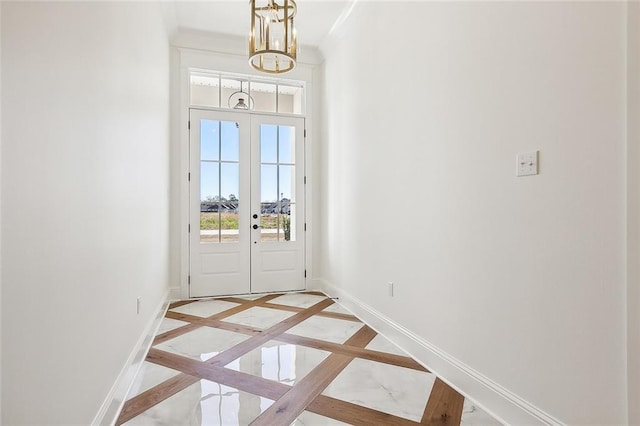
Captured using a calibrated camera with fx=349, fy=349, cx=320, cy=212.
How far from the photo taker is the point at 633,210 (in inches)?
47.4

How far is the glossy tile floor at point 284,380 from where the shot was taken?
1.82m

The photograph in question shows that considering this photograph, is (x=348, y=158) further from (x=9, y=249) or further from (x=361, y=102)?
(x=9, y=249)

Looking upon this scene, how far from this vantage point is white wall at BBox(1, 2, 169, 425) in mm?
994

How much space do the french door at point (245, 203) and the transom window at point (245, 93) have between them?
17 centimetres

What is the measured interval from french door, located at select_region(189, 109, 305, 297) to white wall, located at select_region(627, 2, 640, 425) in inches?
143

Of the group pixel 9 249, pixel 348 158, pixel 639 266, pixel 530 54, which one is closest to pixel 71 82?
pixel 9 249

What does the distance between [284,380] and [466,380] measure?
3.57 ft

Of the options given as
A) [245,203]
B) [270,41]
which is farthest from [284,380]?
[245,203]

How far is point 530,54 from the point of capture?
1.62 metres

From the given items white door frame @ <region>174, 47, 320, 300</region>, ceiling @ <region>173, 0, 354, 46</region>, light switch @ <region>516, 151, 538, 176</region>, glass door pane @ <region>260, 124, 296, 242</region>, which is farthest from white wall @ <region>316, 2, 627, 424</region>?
white door frame @ <region>174, 47, 320, 300</region>

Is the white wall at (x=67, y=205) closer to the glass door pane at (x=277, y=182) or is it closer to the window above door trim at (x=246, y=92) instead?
the window above door trim at (x=246, y=92)

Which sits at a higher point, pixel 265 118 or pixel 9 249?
pixel 265 118

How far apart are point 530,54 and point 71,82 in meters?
1.97

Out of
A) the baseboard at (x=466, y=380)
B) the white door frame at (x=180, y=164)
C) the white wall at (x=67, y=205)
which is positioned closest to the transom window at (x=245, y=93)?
Answer: the white door frame at (x=180, y=164)
